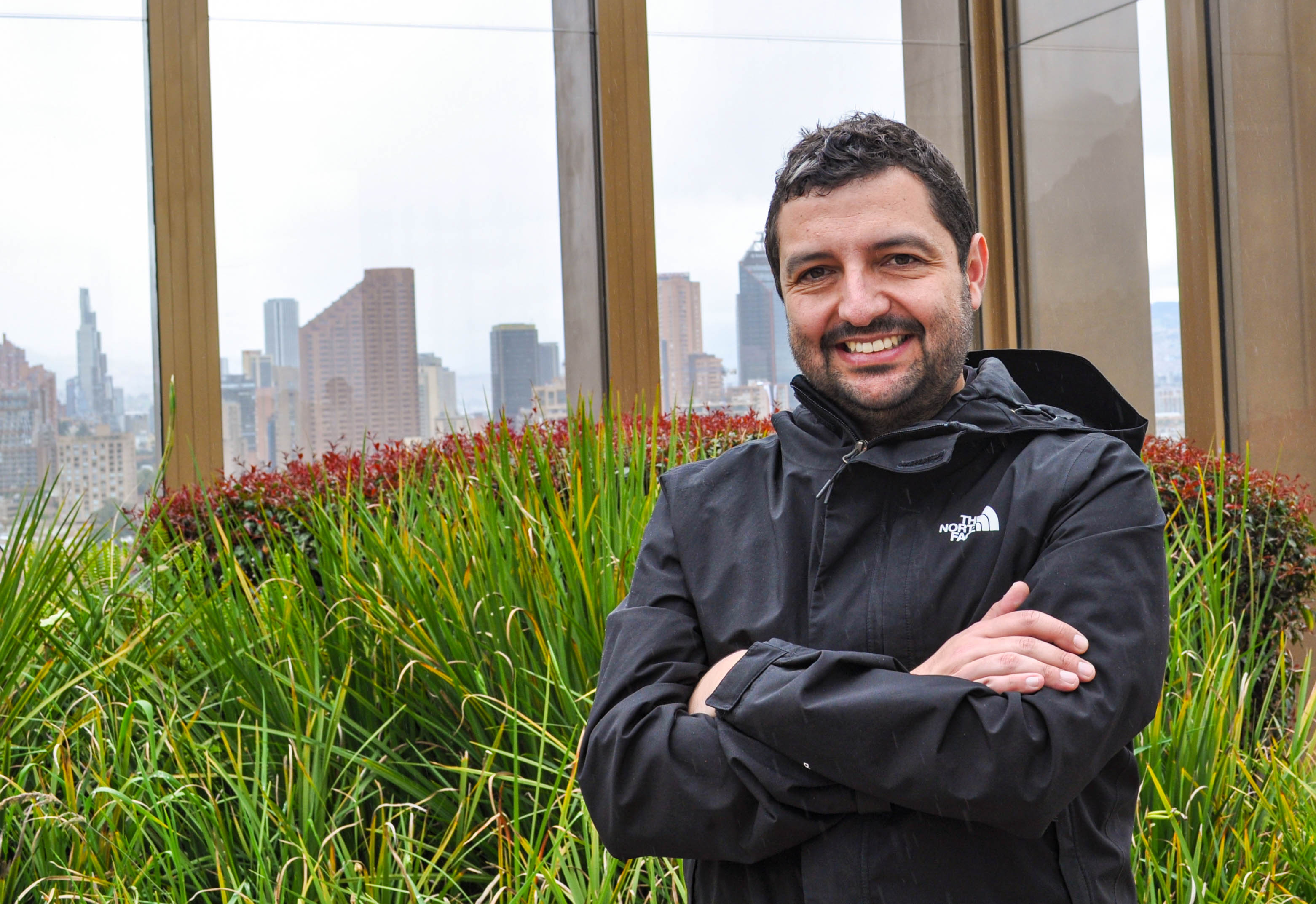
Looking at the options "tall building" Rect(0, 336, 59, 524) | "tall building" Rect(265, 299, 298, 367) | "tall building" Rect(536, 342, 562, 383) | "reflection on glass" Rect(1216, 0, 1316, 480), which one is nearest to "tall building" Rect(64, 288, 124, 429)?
"tall building" Rect(0, 336, 59, 524)

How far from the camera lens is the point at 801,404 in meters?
1.81

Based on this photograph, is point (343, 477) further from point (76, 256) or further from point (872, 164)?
point (872, 164)

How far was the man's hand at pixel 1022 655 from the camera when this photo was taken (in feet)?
4.65

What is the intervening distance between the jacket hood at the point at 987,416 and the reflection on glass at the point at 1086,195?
17.2 ft

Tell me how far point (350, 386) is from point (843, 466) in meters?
5.93

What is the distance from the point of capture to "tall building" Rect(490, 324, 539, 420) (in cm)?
739

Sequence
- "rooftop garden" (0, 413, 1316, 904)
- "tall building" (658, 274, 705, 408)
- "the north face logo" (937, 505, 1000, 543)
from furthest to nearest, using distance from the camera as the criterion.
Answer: "tall building" (658, 274, 705, 408), "rooftop garden" (0, 413, 1316, 904), "the north face logo" (937, 505, 1000, 543)

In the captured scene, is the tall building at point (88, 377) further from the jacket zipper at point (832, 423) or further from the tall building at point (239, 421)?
the jacket zipper at point (832, 423)

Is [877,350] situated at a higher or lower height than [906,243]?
lower

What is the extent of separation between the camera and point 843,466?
63.4 inches

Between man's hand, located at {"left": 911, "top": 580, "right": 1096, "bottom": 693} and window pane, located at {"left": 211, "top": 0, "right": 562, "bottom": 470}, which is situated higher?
window pane, located at {"left": 211, "top": 0, "right": 562, "bottom": 470}

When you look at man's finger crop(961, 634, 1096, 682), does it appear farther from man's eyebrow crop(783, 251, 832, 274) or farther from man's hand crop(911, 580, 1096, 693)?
man's eyebrow crop(783, 251, 832, 274)

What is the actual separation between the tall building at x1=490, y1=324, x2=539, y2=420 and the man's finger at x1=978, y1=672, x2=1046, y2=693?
241 inches

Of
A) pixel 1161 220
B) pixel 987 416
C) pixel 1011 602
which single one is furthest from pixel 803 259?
pixel 1161 220
